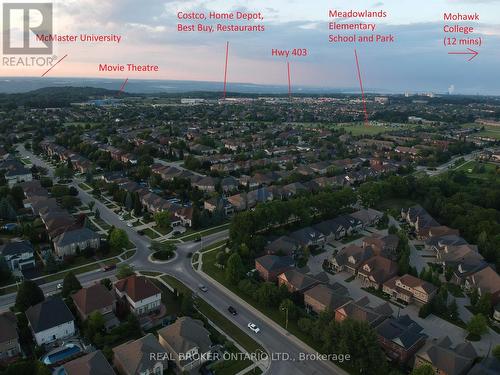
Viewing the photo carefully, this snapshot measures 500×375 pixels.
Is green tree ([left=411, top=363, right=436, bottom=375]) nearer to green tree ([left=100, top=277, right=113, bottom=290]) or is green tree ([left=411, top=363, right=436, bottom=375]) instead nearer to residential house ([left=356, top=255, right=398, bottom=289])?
residential house ([left=356, top=255, right=398, bottom=289])

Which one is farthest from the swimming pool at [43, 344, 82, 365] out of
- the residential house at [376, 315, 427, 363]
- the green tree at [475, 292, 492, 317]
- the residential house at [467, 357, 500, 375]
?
the green tree at [475, 292, 492, 317]

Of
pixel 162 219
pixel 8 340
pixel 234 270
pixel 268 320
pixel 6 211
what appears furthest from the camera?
pixel 6 211

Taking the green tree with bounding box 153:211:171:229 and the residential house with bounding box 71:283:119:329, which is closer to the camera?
the residential house with bounding box 71:283:119:329

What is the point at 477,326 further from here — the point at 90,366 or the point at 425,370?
the point at 90,366

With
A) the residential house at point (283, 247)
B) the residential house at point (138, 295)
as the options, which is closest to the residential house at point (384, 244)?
the residential house at point (283, 247)

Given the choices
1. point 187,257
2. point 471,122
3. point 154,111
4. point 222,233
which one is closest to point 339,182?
point 222,233

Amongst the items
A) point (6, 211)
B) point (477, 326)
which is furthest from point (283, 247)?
point (6, 211)
